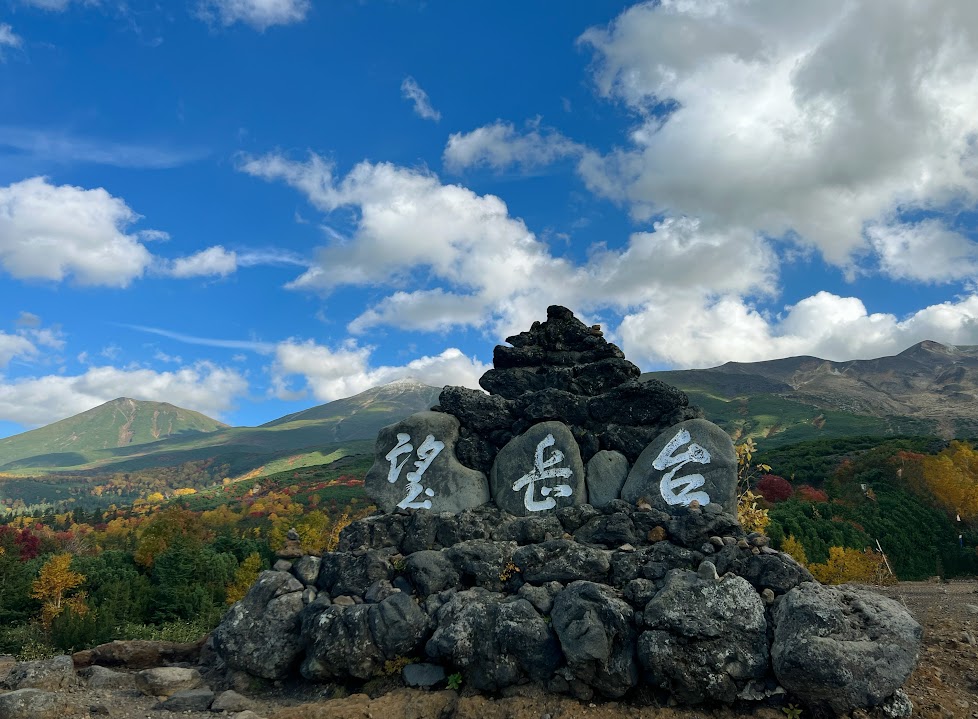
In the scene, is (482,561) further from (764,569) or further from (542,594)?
(764,569)

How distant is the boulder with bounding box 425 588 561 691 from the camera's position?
8336 mm

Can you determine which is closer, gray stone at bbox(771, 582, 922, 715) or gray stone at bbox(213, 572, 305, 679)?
gray stone at bbox(771, 582, 922, 715)

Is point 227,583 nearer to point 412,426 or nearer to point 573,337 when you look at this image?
point 412,426

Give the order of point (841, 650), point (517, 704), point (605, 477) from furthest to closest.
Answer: point (605, 477), point (517, 704), point (841, 650)

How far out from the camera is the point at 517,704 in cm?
796

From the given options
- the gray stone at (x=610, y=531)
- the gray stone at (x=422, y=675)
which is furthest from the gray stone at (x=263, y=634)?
the gray stone at (x=610, y=531)

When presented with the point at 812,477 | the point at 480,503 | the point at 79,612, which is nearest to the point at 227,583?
the point at 79,612

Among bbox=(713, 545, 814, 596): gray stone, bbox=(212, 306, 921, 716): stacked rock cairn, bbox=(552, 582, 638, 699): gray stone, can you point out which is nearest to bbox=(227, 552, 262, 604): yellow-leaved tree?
bbox=(212, 306, 921, 716): stacked rock cairn

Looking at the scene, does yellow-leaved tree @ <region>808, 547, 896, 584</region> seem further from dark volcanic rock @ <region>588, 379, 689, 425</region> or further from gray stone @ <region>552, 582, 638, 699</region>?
gray stone @ <region>552, 582, 638, 699</region>

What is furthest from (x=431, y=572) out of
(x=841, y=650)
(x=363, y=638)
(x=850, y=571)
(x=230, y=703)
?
(x=850, y=571)

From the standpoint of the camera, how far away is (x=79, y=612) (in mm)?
16656

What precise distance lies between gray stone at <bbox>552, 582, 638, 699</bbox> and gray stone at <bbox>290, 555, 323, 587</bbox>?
188 inches

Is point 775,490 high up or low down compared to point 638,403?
down

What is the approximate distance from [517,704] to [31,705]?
668 cm
